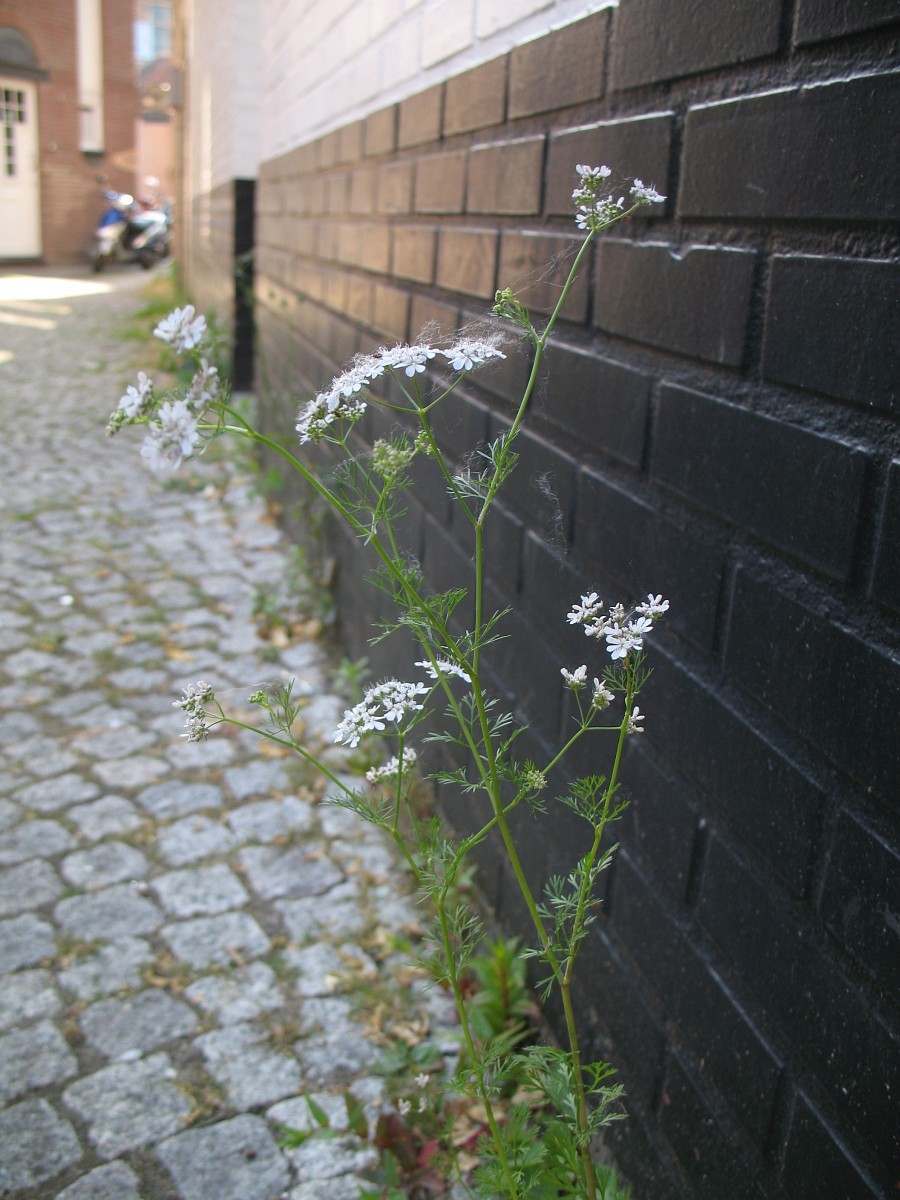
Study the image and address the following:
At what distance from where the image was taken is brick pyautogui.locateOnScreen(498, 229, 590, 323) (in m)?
1.75

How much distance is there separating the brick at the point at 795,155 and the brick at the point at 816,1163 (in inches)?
35.9

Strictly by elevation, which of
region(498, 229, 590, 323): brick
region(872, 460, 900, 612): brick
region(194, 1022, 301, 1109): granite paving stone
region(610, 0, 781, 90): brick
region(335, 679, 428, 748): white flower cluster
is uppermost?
region(610, 0, 781, 90): brick

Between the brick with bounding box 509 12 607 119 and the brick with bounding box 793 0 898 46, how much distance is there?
1.82 ft

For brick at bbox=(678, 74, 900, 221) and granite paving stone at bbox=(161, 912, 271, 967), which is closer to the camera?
brick at bbox=(678, 74, 900, 221)

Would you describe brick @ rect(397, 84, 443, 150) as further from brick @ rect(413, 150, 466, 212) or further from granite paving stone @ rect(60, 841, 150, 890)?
granite paving stone @ rect(60, 841, 150, 890)

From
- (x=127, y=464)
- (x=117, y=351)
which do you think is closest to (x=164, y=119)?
(x=117, y=351)

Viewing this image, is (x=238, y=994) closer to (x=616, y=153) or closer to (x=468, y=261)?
(x=468, y=261)

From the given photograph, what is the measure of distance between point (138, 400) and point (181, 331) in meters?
0.07

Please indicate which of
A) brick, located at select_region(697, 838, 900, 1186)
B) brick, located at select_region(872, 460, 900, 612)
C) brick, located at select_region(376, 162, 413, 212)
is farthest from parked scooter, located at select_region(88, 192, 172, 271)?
brick, located at select_region(872, 460, 900, 612)

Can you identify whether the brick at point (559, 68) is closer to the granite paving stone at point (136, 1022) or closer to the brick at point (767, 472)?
the brick at point (767, 472)

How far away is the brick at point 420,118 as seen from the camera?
261 cm

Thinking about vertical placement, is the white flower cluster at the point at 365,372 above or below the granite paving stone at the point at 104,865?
above

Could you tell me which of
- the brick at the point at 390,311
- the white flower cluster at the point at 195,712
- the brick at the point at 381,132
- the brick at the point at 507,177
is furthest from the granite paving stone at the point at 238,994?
the brick at the point at 381,132

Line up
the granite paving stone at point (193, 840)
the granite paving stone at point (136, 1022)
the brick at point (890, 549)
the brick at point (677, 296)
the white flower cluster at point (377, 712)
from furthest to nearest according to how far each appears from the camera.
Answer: the granite paving stone at point (193, 840), the granite paving stone at point (136, 1022), the brick at point (677, 296), the white flower cluster at point (377, 712), the brick at point (890, 549)
